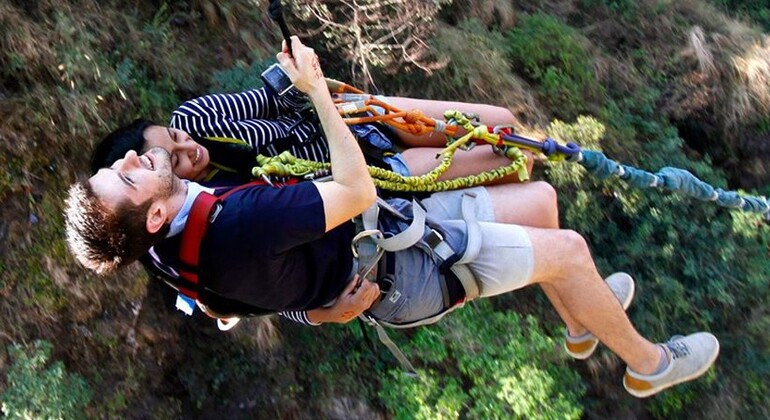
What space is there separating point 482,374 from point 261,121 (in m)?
2.10

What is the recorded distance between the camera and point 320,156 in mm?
2246

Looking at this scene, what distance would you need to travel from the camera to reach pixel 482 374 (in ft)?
12.2

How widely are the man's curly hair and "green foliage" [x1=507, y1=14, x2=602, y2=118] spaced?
350 centimetres

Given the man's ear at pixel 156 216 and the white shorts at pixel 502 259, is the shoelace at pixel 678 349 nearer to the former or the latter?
the white shorts at pixel 502 259

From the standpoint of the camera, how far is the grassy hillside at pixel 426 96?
3045 mm

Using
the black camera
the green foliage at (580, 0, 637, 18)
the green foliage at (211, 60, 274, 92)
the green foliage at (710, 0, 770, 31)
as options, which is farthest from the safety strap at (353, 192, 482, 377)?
the green foliage at (710, 0, 770, 31)

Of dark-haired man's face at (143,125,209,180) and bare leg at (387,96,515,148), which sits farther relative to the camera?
bare leg at (387,96,515,148)

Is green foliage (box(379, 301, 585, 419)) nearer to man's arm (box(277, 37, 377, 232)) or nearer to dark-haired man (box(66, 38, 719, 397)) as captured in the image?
dark-haired man (box(66, 38, 719, 397))

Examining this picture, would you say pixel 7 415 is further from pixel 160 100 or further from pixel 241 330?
pixel 160 100

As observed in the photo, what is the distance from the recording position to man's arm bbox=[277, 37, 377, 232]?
164 cm

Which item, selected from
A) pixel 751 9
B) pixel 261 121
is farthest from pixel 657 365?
pixel 751 9

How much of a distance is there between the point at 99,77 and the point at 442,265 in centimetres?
189

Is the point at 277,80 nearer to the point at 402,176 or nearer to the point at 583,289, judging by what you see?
the point at 402,176

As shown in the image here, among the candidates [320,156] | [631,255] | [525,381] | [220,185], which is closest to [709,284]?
[631,255]
